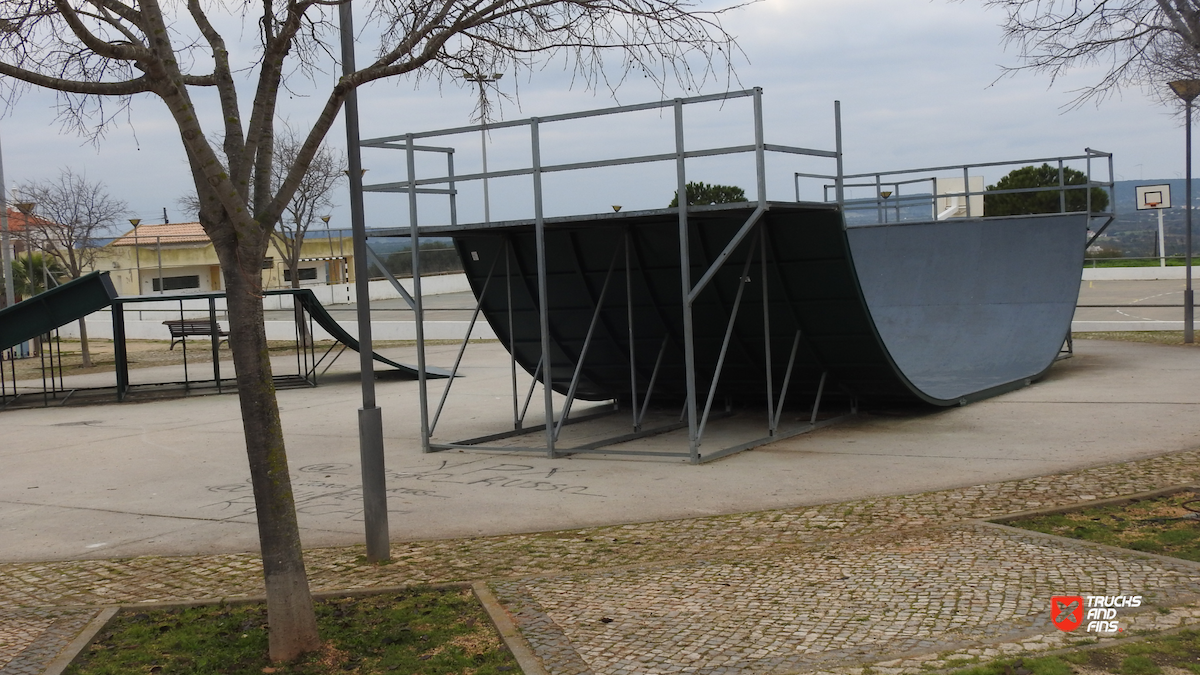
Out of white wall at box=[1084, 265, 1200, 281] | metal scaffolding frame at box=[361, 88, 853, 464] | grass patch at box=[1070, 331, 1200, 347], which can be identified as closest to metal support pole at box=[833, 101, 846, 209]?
metal scaffolding frame at box=[361, 88, 853, 464]

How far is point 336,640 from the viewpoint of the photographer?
226 inches

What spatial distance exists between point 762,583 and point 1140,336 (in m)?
19.4

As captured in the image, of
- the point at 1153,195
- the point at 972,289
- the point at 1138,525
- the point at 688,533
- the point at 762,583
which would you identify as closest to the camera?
the point at 762,583

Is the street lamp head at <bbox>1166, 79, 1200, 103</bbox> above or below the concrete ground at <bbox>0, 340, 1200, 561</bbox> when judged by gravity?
above

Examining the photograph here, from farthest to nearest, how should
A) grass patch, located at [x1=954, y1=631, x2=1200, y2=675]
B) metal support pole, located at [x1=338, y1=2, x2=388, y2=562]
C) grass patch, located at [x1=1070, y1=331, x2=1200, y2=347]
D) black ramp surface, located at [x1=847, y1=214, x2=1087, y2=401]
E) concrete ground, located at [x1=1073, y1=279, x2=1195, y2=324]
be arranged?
concrete ground, located at [x1=1073, y1=279, x2=1195, y2=324] → grass patch, located at [x1=1070, y1=331, x2=1200, y2=347] → black ramp surface, located at [x1=847, y1=214, x2=1087, y2=401] → metal support pole, located at [x1=338, y1=2, x2=388, y2=562] → grass patch, located at [x1=954, y1=631, x2=1200, y2=675]

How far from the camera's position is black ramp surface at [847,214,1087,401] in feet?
55.9

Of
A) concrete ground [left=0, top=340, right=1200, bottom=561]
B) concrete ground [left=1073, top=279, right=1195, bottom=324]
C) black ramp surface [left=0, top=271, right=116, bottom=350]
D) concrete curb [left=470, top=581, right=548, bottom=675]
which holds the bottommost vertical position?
concrete ground [left=0, top=340, right=1200, bottom=561]

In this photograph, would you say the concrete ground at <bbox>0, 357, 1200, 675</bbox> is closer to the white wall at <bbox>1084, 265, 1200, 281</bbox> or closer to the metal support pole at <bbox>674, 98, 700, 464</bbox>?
the metal support pole at <bbox>674, 98, 700, 464</bbox>

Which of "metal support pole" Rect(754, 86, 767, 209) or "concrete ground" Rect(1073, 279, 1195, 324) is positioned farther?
"concrete ground" Rect(1073, 279, 1195, 324)

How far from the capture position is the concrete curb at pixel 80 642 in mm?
5477

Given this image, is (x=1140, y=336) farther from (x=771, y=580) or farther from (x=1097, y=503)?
(x=771, y=580)

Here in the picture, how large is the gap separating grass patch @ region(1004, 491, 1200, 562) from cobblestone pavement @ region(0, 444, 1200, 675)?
0.32 metres

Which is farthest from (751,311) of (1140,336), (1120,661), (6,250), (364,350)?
(6,250)

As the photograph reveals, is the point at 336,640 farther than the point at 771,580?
No
